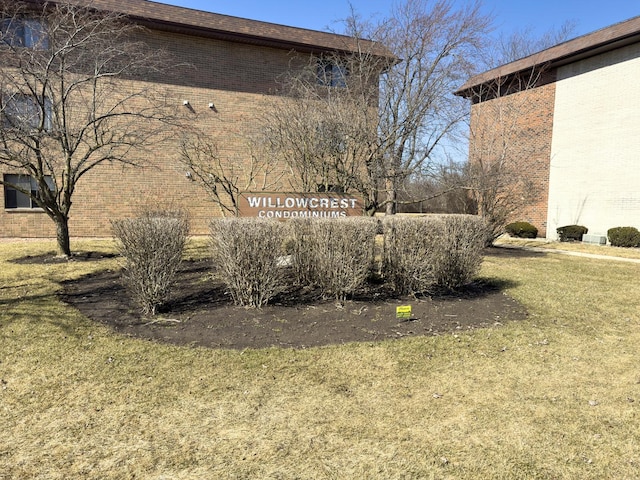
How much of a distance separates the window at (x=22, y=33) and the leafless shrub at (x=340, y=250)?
24.9ft

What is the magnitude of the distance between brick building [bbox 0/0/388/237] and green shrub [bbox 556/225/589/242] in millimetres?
12098

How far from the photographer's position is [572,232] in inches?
690

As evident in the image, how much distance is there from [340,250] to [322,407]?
2567mm

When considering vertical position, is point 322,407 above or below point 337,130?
below

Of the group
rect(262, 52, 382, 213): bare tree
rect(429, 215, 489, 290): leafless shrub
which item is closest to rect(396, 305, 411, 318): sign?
rect(429, 215, 489, 290): leafless shrub

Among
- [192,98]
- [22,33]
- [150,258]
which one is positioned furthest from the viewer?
[192,98]

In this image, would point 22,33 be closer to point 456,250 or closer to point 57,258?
point 57,258

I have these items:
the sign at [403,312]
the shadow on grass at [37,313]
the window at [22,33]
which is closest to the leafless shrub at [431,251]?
the sign at [403,312]

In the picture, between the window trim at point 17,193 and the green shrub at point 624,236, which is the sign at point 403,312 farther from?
the window trim at point 17,193

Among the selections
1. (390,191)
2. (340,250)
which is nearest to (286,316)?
(340,250)

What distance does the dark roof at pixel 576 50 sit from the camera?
15203 millimetres

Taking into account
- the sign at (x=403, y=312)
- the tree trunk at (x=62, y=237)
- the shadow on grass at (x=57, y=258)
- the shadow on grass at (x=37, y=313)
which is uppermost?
the tree trunk at (x=62, y=237)

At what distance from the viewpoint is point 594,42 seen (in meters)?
16.4

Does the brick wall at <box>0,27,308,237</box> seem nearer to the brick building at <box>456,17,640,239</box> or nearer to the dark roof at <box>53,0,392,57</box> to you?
the dark roof at <box>53,0,392,57</box>
